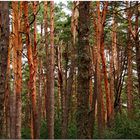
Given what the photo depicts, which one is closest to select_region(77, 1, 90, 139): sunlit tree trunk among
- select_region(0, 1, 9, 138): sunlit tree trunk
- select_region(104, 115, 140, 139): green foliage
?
select_region(0, 1, 9, 138): sunlit tree trunk

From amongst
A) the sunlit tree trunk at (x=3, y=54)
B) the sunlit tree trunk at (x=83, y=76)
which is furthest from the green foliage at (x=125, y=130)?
the sunlit tree trunk at (x=83, y=76)

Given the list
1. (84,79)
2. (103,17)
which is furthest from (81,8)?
(103,17)

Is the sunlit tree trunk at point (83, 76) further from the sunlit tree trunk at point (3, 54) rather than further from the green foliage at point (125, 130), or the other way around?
the green foliage at point (125, 130)

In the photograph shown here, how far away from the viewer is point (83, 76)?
6.35 metres

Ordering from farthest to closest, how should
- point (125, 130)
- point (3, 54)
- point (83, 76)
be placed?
1. point (125, 130)
2. point (3, 54)
3. point (83, 76)

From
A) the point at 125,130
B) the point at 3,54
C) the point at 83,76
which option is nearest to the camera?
the point at 83,76

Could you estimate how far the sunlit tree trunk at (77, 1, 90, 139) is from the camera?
6285 mm

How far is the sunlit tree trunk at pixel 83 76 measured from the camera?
20.6 ft

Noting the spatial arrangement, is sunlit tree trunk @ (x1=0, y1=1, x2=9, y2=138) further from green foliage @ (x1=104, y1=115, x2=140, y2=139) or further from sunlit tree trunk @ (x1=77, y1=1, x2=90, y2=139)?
green foliage @ (x1=104, y1=115, x2=140, y2=139)

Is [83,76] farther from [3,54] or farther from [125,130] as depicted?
[125,130]

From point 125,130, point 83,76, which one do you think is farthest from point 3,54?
point 125,130

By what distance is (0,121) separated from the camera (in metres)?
7.15

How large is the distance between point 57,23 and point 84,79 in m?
18.6

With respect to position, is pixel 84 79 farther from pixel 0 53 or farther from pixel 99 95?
pixel 99 95
